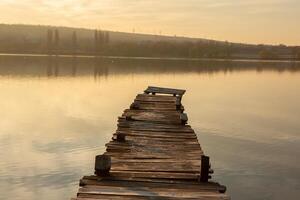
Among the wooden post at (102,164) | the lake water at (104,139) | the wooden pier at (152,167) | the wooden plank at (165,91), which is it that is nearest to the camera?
the wooden pier at (152,167)

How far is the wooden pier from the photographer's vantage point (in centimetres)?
1268

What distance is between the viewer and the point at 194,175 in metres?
14.6

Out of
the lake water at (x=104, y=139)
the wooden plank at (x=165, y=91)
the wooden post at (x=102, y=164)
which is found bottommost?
the lake water at (x=104, y=139)

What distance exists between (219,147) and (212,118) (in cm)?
1333

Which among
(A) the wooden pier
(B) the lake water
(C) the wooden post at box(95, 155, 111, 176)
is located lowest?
(B) the lake water

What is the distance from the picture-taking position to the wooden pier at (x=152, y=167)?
12.7 metres

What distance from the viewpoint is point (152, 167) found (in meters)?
15.5

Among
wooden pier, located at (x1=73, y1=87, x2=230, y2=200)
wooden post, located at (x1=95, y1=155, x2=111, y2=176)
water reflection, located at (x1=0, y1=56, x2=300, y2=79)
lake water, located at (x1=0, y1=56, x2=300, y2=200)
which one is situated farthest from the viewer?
water reflection, located at (x1=0, y1=56, x2=300, y2=79)

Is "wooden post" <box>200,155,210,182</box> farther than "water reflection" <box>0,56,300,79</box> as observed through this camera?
No

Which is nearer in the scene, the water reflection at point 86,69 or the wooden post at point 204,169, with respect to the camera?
the wooden post at point 204,169

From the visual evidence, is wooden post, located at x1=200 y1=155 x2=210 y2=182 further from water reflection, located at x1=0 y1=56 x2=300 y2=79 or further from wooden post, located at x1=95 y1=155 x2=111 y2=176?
water reflection, located at x1=0 y1=56 x2=300 y2=79

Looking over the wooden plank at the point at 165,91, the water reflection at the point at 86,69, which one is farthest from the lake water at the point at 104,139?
the water reflection at the point at 86,69

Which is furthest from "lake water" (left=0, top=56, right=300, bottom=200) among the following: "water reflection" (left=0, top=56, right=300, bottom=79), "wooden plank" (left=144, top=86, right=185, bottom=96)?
"water reflection" (left=0, top=56, right=300, bottom=79)

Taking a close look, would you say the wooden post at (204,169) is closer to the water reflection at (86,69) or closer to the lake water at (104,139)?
the lake water at (104,139)
